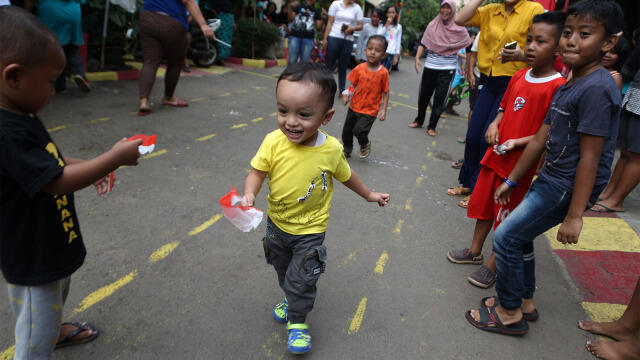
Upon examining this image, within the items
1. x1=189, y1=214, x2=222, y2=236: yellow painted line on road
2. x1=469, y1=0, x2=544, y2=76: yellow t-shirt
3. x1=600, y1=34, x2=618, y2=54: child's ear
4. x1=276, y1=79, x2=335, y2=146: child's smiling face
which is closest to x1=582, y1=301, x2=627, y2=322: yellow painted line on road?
x1=600, y1=34, x2=618, y2=54: child's ear

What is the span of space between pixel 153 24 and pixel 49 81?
443 centimetres

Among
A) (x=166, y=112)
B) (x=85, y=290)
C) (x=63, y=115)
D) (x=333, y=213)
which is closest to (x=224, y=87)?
(x=166, y=112)

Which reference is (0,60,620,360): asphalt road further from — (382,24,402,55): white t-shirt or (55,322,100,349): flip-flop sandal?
(382,24,402,55): white t-shirt

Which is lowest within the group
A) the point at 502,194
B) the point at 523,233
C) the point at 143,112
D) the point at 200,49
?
the point at 143,112

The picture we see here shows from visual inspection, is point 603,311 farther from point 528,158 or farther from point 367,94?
point 367,94

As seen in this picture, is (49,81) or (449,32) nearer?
(49,81)

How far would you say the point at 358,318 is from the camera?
238 centimetres

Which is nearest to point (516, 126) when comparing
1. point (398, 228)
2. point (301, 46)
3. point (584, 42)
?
point (584, 42)

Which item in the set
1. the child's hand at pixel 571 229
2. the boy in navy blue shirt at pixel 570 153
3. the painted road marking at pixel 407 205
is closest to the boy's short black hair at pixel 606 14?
the boy in navy blue shirt at pixel 570 153

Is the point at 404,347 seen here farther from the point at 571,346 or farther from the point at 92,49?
the point at 92,49

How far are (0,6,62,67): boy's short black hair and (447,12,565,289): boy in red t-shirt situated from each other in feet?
8.08

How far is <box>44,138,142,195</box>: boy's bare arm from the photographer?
1.40m

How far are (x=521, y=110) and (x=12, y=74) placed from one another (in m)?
2.62

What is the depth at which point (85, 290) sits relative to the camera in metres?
2.31
